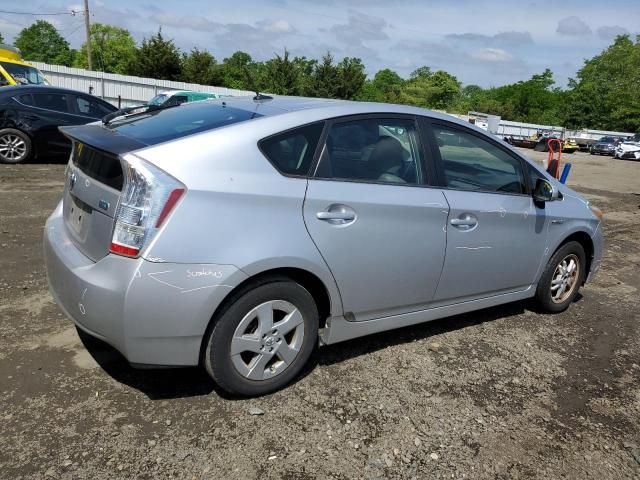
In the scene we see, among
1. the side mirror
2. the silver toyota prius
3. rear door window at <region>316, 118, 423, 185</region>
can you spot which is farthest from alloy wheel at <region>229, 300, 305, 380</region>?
the side mirror

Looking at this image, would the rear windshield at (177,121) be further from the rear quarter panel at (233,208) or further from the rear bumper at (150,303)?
the rear bumper at (150,303)

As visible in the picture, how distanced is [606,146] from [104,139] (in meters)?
40.6

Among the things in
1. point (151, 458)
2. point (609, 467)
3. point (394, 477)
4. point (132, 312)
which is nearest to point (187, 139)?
point (132, 312)

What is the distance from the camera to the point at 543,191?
4176 mm

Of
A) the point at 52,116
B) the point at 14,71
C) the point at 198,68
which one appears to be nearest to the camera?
the point at 52,116

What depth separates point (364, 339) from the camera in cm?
397

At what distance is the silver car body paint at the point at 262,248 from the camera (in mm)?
2625

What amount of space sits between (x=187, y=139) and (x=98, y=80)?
29574 millimetres

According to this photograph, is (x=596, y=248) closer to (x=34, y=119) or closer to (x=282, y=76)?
(x=34, y=119)

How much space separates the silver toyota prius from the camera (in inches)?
104

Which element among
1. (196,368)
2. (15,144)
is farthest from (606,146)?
(196,368)

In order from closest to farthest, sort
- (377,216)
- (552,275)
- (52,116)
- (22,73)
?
(377,216), (552,275), (52,116), (22,73)

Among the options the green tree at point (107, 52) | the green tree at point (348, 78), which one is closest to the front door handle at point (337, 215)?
the green tree at point (348, 78)

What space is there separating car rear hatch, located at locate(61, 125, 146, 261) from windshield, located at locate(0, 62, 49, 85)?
607 inches
